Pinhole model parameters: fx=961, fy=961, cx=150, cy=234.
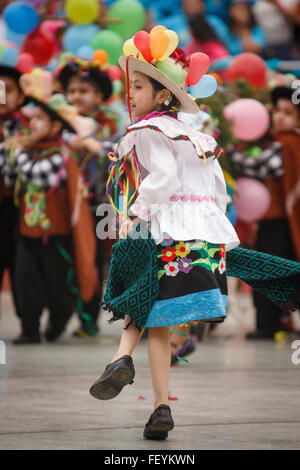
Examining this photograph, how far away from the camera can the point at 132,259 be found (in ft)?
12.0

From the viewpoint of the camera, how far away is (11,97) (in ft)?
23.9

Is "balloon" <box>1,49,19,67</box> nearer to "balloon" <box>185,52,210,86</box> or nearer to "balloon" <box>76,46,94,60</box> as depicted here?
"balloon" <box>76,46,94,60</box>

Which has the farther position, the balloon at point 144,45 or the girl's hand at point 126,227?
the balloon at point 144,45

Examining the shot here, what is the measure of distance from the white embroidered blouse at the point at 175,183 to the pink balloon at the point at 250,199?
3.56 meters

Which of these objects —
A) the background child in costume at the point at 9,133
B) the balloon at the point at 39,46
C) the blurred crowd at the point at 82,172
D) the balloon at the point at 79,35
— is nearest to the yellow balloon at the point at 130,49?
the blurred crowd at the point at 82,172

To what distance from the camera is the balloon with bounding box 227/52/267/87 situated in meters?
8.02

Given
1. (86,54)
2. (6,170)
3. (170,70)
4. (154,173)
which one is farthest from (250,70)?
(154,173)

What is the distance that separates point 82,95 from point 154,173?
428cm

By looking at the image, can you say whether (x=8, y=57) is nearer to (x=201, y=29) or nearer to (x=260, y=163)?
(x=260, y=163)

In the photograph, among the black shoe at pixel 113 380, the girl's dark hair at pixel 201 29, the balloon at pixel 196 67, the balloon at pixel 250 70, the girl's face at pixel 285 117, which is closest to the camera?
the black shoe at pixel 113 380

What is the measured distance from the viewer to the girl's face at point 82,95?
764 cm

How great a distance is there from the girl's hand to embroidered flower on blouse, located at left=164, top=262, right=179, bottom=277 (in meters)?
0.21

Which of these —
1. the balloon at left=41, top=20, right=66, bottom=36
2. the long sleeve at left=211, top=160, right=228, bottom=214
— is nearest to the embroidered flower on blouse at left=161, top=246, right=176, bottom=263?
the long sleeve at left=211, top=160, right=228, bottom=214

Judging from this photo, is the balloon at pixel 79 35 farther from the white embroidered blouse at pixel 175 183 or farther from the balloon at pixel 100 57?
the white embroidered blouse at pixel 175 183
